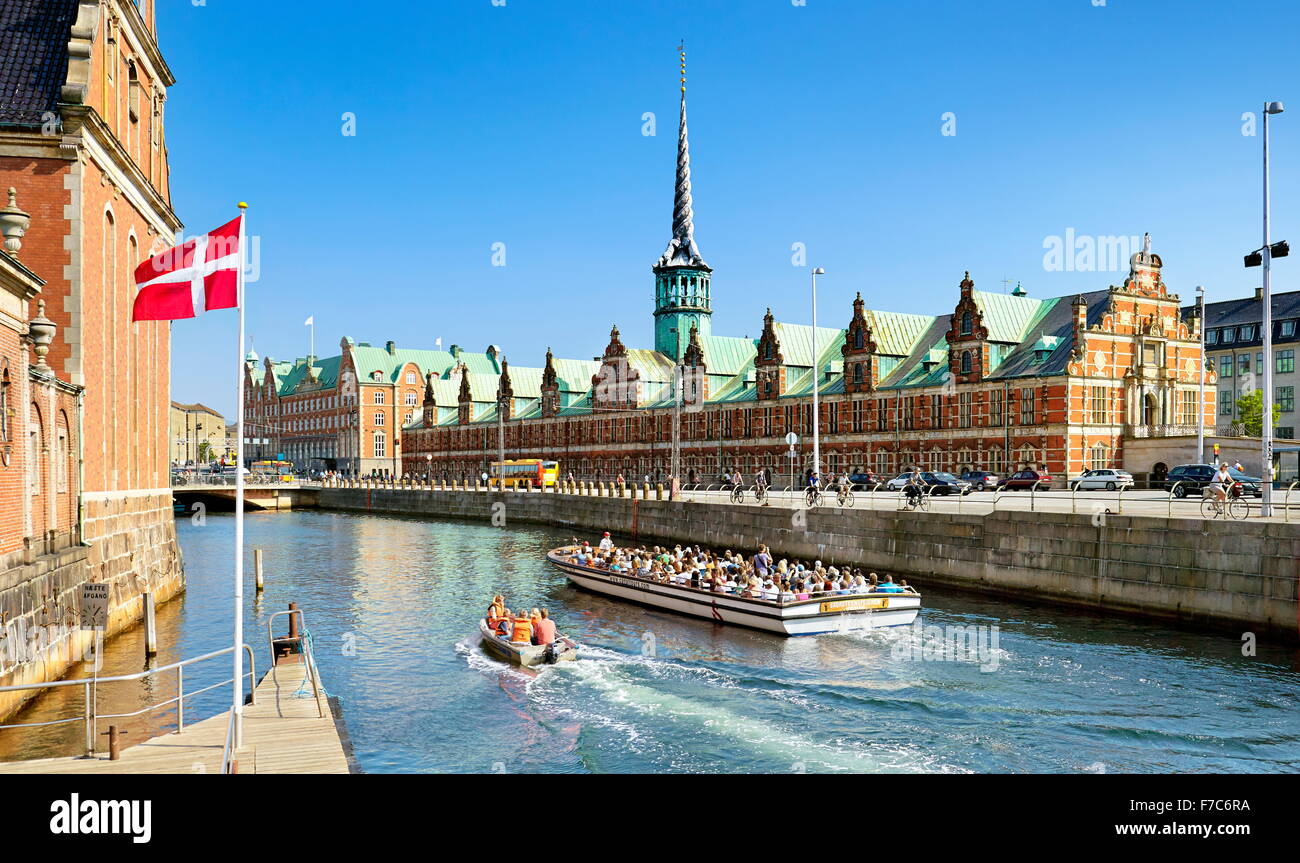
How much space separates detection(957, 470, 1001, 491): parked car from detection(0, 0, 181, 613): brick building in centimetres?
4526

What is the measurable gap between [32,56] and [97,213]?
482 cm

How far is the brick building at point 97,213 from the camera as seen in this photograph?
89.0 feet

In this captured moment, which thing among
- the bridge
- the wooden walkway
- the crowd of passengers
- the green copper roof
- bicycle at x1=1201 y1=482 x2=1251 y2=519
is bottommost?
the bridge

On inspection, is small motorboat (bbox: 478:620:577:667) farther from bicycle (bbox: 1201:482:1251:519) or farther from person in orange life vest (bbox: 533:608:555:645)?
bicycle (bbox: 1201:482:1251:519)

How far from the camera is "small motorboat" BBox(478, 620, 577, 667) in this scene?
27078 millimetres

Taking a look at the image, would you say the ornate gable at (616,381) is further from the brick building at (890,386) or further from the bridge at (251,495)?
the bridge at (251,495)

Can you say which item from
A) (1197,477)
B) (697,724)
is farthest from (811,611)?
(1197,477)

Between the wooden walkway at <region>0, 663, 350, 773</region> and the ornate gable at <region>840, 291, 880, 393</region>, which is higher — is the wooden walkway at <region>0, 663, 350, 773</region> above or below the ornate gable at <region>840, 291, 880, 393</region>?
below

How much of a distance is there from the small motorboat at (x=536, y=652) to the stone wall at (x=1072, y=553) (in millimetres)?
18188

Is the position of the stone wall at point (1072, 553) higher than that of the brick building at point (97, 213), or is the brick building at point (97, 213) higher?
the brick building at point (97, 213)

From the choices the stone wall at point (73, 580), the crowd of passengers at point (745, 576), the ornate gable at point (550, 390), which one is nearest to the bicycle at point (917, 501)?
the crowd of passengers at point (745, 576)

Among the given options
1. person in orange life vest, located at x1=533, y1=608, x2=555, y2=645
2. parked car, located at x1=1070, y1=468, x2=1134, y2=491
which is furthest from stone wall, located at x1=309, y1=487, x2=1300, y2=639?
person in orange life vest, located at x1=533, y1=608, x2=555, y2=645

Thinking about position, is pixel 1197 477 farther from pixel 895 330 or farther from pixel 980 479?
pixel 895 330
